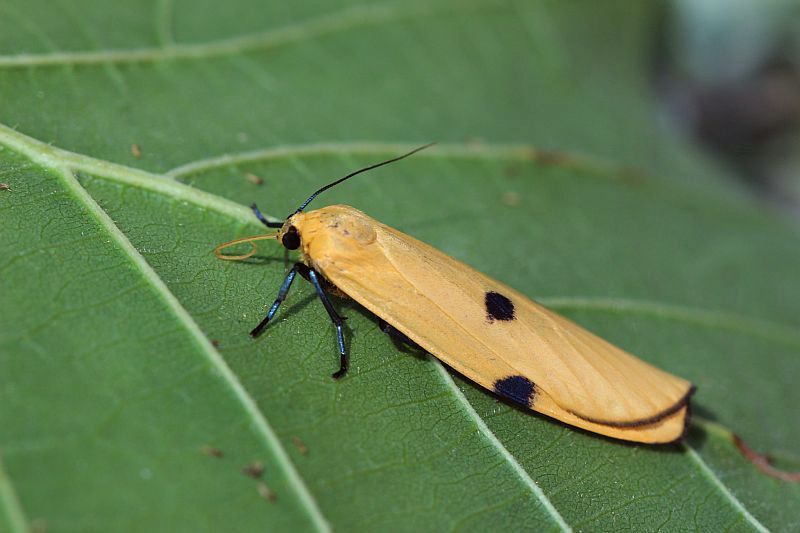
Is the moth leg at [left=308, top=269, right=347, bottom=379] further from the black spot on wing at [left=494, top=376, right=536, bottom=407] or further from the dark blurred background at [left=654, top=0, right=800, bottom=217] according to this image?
the dark blurred background at [left=654, top=0, right=800, bottom=217]

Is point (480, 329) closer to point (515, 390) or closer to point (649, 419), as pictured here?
point (515, 390)

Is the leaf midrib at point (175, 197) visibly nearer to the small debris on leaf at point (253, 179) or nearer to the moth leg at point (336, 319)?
the small debris on leaf at point (253, 179)

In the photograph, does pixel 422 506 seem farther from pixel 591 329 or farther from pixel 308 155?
pixel 308 155

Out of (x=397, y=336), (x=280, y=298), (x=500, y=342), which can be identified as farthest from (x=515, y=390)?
(x=280, y=298)

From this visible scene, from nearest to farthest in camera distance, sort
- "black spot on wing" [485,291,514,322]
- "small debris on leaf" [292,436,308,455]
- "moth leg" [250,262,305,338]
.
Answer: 1. "small debris on leaf" [292,436,308,455]
2. "moth leg" [250,262,305,338]
3. "black spot on wing" [485,291,514,322]

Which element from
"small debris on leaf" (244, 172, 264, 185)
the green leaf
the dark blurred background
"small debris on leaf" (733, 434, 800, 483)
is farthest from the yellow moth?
the dark blurred background

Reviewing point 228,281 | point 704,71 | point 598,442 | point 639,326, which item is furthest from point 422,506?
point 704,71

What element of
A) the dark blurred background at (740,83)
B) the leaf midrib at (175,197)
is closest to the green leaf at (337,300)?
the leaf midrib at (175,197)
